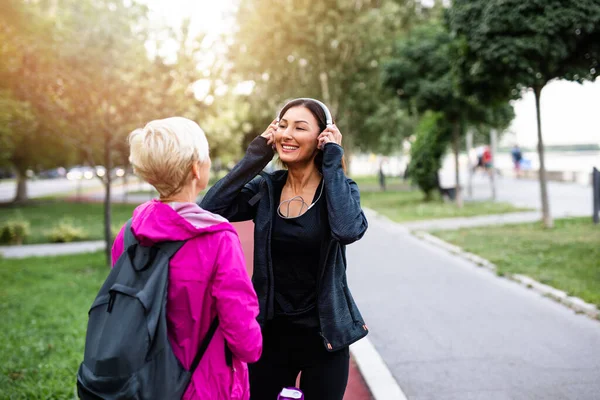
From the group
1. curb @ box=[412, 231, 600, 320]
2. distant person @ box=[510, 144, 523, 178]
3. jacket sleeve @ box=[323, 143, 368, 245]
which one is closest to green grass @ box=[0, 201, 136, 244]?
curb @ box=[412, 231, 600, 320]

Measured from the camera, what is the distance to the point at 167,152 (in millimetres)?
1890

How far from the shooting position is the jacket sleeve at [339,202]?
7.91 feet

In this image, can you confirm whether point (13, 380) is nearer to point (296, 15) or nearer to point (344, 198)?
point (344, 198)

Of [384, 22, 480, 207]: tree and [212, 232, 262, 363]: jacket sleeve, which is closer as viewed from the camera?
[212, 232, 262, 363]: jacket sleeve

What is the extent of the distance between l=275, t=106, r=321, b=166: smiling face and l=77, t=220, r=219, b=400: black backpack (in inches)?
36.8

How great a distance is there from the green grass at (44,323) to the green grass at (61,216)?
5.47m

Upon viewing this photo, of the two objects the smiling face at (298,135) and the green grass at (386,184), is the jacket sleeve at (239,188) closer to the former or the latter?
the smiling face at (298,135)

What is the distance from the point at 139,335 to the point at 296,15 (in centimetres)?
2741

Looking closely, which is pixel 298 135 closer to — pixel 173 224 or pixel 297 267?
pixel 297 267

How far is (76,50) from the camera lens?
34.4ft

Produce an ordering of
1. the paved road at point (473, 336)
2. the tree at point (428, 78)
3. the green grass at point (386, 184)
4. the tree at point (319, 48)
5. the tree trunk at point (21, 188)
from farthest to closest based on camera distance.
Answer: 1. the green grass at point (386, 184)
2. the tree trunk at point (21, 188)
3. the tree at point (319, 48)
4. the tree at point (428, 78)
5. the paved road at point (473, 336)

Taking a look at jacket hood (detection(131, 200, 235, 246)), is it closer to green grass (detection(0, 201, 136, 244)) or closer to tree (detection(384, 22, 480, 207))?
green grass (detection(0, 201, 136, 244))

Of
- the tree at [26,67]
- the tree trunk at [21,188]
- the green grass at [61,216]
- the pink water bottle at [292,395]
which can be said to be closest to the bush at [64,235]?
the green grass at [61,216]

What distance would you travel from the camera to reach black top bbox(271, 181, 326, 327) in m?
2.52
